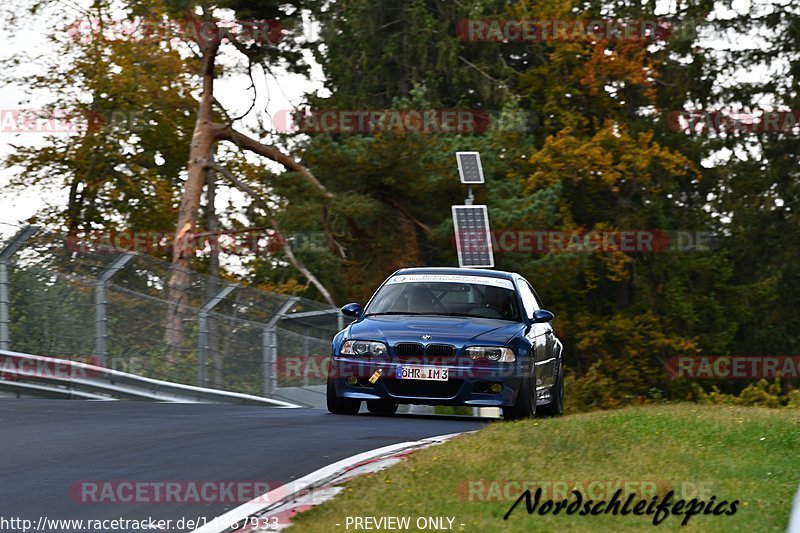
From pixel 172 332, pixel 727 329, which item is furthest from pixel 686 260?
pixel 172 332

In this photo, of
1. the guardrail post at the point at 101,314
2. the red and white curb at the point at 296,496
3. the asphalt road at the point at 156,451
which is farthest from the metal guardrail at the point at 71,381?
the red and white curb at the point at 296,496

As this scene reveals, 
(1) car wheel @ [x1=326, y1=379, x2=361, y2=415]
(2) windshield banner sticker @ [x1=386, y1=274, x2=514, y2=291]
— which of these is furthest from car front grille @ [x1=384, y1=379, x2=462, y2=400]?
(2) windshield banner sticker @ [x1=386, y1=274, x2=514, y2=291]

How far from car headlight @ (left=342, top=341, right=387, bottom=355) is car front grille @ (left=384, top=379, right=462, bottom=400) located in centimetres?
35

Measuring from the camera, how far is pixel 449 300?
15.3 meters

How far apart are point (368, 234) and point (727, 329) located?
63.0 ft

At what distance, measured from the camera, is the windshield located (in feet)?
49.6

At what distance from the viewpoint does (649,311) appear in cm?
5172

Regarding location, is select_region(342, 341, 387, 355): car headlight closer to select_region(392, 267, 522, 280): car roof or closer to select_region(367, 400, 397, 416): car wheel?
select_region(392, 267, 522, 280): car roof

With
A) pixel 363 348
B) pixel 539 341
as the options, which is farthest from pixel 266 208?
pixel 363 348

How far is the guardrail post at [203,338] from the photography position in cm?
1967

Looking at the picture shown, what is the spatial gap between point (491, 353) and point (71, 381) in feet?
19.3

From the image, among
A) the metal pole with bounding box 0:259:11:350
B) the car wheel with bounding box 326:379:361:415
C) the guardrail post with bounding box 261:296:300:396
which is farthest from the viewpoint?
the guardrail post with bounding box 261:296:300:396

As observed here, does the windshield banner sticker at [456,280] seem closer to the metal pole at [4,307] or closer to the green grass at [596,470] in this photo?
the green grass at [596,470]

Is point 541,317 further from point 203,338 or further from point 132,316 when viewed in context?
point 203,338
